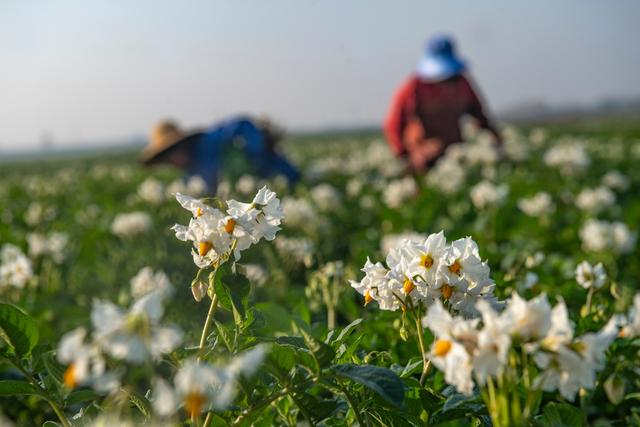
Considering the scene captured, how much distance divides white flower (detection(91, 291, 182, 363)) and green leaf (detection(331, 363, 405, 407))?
38 centimetres

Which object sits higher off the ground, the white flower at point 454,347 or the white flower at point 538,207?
the white flower at point 454,347

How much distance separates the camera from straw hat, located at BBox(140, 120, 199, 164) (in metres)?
7.61

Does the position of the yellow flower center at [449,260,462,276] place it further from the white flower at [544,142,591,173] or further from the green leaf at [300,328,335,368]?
the white flower at [544,142,591,173]

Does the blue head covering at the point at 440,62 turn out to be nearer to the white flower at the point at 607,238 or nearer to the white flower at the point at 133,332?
the white flower at the point at 607,238

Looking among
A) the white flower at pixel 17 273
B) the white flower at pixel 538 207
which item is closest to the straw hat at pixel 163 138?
the white flower at pixel 538 207

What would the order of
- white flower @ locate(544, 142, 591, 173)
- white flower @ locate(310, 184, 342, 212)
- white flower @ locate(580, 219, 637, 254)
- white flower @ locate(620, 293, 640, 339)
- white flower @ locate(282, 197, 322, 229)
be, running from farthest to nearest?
white flower @ locate(544, 142, 591, 173) → white flower @ locate(310, 184, 342, 212) → white flower @ locate(282, 197, 322, 229) → white flower @ locate(580, 219, 637, 254) → white flower @ locate(620, 293, 640, 339)

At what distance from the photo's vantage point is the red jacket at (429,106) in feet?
29.1

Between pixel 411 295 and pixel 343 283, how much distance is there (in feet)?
4.67

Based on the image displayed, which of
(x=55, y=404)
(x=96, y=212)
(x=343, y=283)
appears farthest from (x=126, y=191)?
(x=55, y=404)

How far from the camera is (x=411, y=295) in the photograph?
1470mm

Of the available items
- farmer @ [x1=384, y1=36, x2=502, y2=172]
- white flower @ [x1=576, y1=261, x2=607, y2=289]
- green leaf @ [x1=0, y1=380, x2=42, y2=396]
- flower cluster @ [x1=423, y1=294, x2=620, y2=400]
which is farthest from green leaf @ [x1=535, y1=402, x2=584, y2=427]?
farmer @ [x1=384, y1=36, x2=502, y2=172]

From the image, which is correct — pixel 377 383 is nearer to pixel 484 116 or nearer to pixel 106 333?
pixel 106 333

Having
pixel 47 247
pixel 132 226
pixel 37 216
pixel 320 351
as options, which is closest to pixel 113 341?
pixel 320 351

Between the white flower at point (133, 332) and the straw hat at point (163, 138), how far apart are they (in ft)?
22.2
